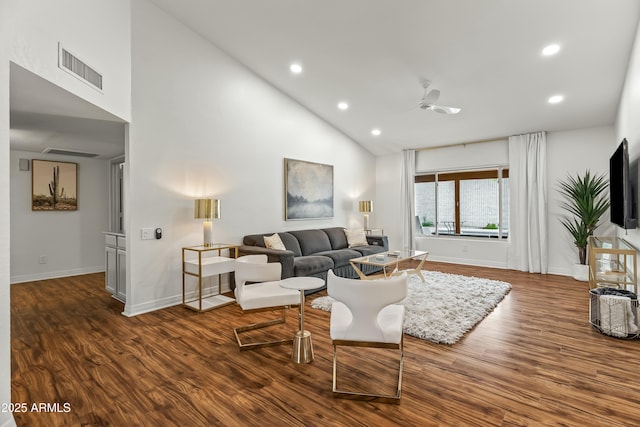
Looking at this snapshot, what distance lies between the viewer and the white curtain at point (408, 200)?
7.84 metres

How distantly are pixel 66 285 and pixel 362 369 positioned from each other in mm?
5290

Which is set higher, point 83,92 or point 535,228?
point 83,92

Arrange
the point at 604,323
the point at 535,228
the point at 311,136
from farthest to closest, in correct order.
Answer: the point at 311,136
the point at 535,228
the point at 604,323

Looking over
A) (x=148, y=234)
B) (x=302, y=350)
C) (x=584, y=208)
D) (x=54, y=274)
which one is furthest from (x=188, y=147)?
(x=584, y=208)

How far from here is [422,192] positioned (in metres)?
8.02

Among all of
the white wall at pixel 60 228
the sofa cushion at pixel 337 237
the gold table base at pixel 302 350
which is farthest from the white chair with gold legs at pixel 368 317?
the white wall at pixel 60 228

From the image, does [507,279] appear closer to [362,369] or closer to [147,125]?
[362,369]

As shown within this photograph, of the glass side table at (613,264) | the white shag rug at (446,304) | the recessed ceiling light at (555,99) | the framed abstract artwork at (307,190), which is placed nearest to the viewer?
the white shag rug at (446,304)

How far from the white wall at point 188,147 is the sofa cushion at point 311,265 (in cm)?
111

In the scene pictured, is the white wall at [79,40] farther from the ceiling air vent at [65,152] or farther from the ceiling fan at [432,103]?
the ceiling fan at [432,103]

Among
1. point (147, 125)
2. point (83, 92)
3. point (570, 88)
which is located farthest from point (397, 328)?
point (570, 88)

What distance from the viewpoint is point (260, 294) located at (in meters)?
3.07

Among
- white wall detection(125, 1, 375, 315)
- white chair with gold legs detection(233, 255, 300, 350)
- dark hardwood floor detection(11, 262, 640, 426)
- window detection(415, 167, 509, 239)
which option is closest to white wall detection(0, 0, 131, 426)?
white wall detection(125, 1, 375, 315)

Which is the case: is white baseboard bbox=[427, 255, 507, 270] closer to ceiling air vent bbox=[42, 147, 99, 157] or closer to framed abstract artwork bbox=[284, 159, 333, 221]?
framed abstract artwork bbox=[284, 159, 333, 221]
